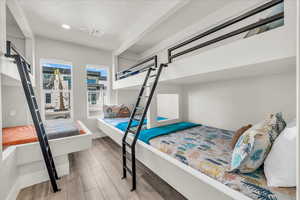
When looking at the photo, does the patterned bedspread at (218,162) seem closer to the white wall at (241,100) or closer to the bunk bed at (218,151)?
the bunk bed at (218,151)

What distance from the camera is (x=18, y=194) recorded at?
5.48 feet

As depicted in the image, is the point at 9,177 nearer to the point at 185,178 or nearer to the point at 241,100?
the point at 185,178

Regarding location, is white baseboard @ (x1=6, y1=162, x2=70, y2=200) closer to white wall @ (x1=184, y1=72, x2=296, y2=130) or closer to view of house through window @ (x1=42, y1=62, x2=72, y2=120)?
view of house through window @ (x1=42, y1=62, x2=72, y2=120)

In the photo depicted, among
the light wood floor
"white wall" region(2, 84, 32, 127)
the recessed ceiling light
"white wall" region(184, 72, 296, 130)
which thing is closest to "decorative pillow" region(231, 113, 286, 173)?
the light wood floor

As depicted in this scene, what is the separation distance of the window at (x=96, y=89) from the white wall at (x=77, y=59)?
0.21 metres

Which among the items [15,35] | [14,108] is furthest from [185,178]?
[15,35]

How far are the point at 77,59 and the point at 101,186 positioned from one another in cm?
348

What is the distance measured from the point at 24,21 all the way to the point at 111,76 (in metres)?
2.33

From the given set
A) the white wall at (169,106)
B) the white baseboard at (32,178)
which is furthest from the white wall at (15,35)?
the white wall at (169,106)

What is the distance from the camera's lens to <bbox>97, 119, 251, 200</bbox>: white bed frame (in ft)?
3.27

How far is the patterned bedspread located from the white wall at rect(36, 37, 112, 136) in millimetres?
2861

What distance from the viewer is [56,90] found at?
11.7ft

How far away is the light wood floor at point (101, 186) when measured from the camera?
63.6 inches

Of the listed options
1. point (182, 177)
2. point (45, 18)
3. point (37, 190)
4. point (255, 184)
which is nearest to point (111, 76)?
point (45, 18)
